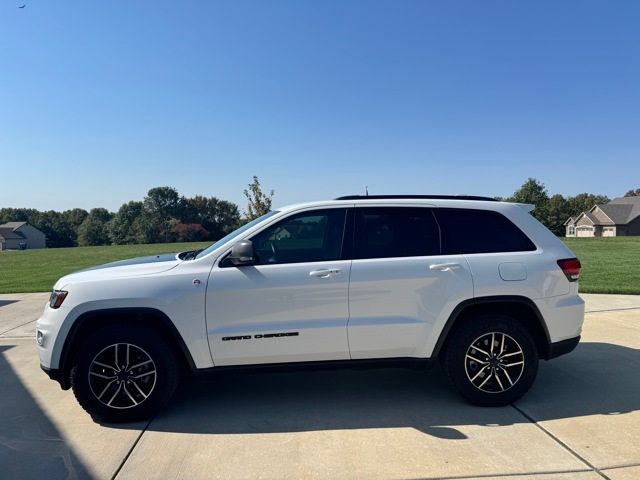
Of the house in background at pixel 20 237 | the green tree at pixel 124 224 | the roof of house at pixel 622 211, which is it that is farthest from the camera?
the house in background at pixel 20 237

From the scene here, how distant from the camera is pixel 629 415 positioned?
414 centimetres

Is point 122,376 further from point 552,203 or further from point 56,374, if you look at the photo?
point 552,203

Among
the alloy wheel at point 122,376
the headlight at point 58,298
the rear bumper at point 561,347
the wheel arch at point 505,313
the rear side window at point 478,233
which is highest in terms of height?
the rear side window at point 478,233

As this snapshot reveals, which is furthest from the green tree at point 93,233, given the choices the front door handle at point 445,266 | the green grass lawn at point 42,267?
the front door handle at point 445,266

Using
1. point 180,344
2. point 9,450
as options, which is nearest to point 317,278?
point 180,344

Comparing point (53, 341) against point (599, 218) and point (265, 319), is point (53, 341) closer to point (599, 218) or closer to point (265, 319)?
point (265, 319)

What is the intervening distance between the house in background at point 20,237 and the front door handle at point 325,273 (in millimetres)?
118220

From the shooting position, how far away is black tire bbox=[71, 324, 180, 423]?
4.10 metres

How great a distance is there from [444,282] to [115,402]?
9.92ft

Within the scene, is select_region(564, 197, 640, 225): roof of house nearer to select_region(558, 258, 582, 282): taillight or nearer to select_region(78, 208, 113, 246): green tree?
select_region(558, 258, 582, 282): taillight

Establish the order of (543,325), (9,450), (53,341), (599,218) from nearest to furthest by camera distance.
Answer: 1. (9,450)
2. (53,341)
3. (543,325)
4. (599,218)

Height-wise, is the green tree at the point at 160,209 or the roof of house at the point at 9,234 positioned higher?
the green tree at the point at 160,209

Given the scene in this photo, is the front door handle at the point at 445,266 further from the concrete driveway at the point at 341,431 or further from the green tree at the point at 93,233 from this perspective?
the green tree at the point at 93,233

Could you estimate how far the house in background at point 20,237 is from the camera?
345 feet
